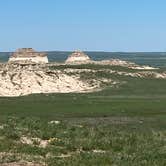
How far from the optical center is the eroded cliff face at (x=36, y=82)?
247 feet

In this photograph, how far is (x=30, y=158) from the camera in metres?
14.0

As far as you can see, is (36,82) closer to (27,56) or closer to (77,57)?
(27,56)

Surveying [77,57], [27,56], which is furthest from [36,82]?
[77,57]

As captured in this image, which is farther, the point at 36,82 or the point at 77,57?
the point at 77,57

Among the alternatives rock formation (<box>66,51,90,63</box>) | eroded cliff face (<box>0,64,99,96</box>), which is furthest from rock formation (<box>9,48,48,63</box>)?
eroded cliff face (<box>0,64,99,96</box>)

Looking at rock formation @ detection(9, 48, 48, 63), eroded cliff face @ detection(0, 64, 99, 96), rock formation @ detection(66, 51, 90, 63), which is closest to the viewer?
eroded cliff face @ detection(0, 64, 99, 96)

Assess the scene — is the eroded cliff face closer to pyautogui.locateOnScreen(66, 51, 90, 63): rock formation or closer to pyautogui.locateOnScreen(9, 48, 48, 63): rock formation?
pyautogui.locateOnScreen(9, 48, 48, 63): rock formation

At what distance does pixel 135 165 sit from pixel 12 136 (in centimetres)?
459

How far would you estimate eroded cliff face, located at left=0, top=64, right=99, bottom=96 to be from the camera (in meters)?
75.4

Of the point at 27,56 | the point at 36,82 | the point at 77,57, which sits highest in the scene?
the point at 27,56

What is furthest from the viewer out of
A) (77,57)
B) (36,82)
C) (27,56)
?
(77,57)

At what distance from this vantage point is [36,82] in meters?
79.2

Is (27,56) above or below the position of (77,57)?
above

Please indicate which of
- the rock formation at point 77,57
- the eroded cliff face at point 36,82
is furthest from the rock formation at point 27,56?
the eroded cliff face at point 36,82
